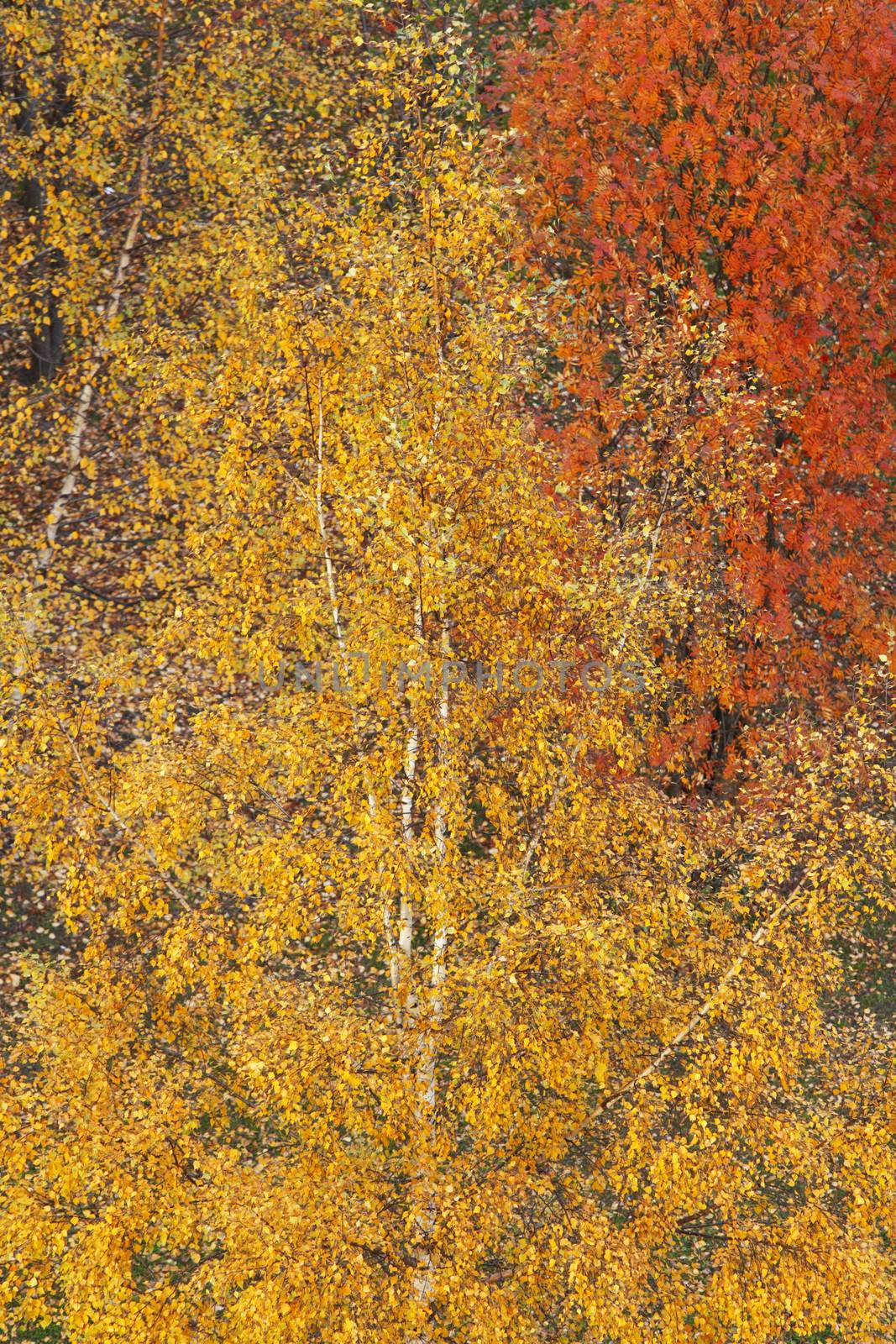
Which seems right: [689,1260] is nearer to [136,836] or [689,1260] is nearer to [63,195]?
[136,836]

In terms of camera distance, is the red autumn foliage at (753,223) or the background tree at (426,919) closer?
the background tree at (426,919)

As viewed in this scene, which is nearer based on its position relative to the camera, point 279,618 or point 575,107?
point 279,618

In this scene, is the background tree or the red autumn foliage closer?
the background tree

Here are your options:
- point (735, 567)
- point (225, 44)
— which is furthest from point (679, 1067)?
point (225, 44)

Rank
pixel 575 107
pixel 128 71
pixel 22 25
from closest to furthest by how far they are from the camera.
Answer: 1. pixel 575 107
2. pixel 22 25
3. pixel 128 71

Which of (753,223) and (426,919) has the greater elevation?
(753,223)

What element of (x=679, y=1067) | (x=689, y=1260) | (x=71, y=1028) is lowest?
(x=689, y=1260)

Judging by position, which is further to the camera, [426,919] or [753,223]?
[753,223]

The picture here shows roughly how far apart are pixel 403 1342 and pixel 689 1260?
651 centimetres

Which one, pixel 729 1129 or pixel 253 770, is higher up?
pixel 253 770

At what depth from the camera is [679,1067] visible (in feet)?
41.9

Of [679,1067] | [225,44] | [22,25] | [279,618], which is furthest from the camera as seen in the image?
[225,44]

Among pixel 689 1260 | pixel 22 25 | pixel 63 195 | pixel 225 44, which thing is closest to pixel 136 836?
pixel 689 1260

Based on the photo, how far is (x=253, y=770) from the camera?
1027 cm
